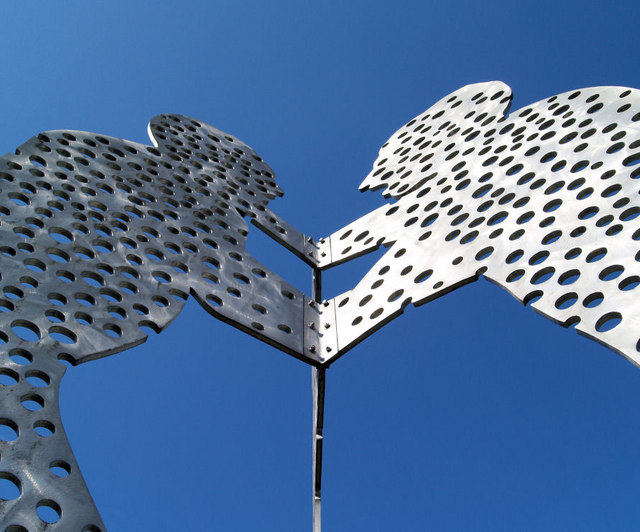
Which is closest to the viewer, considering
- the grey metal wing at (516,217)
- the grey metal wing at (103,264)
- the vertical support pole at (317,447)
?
the grey metal wing at (103,264)

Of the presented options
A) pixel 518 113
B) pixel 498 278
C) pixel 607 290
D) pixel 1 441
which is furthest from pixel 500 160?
pixel 1 441

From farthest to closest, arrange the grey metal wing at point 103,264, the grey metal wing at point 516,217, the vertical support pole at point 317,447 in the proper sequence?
1. the vertical support pole at point 317,447
2. the grey metal wing at point 516,217
3. the grey metal wing at point 103,264

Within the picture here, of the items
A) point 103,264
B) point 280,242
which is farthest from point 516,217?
point 103,264

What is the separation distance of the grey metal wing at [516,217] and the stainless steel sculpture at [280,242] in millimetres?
21

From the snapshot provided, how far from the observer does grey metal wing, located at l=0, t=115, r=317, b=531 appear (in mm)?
4969

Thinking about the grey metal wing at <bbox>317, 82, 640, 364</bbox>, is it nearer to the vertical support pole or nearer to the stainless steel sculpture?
the stainless steel sculpture

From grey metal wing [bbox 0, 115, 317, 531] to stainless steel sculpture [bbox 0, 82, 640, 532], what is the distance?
2 cm

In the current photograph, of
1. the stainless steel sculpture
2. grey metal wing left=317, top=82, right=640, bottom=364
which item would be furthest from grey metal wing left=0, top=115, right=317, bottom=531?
grey metal wing left=317, top=82, right=640, bottom=364

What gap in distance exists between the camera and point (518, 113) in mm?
9375

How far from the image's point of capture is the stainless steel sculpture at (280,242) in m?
5.61

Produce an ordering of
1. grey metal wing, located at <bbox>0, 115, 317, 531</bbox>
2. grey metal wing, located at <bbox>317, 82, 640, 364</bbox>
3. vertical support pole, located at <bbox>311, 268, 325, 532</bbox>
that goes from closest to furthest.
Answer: grey metal wing, located at <bbox>0, 115, 317, 531</bbox> → grey metal wing, located at <bbox>317, 82, 640, 364</bbox> → vertical support pole, located at <bbox>311, 268, 325, 532</bbox>

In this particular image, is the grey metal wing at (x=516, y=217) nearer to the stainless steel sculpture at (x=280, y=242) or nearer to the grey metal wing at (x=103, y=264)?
the stainless steel sculpture at (x=280, y=242)

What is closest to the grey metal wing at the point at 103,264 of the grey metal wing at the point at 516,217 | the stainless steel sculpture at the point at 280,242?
the stainless steel sculpture at the point at 280,242

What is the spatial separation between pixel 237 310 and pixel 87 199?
205 centimetres
